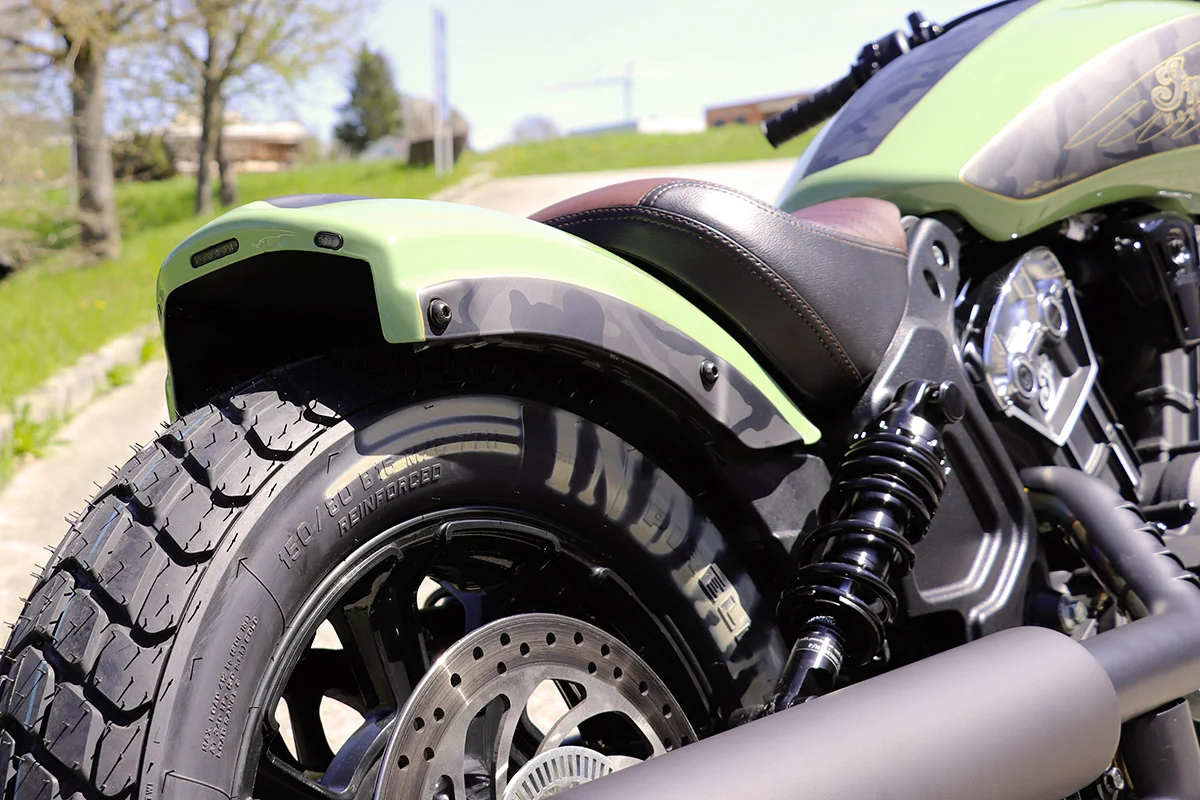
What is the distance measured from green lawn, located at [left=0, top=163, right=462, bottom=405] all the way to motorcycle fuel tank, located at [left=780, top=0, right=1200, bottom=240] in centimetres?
427

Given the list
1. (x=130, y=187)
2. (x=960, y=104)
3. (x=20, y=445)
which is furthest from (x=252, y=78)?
(x=960, y=104)

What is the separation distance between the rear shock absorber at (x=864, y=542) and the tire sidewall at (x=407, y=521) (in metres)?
0.11

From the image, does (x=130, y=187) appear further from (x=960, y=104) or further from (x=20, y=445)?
(x=960, y=104)

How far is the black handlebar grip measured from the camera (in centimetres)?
251

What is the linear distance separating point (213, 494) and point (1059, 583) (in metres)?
1.36

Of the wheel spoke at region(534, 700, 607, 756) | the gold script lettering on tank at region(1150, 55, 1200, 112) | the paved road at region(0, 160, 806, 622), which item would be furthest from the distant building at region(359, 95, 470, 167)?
the wheel spoke at region(534, 700, 607, 756)

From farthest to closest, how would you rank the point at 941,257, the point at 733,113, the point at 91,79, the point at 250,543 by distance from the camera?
the point at 733,113 < the point at 91,79 < the point at 941,257 < the point at 250,543

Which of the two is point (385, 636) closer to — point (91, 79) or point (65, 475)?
point (65, 475)

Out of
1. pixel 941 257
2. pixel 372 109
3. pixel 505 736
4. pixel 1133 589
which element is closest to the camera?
pixel 505 736

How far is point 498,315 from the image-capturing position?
115 cm

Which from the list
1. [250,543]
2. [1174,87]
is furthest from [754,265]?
[1174,87]

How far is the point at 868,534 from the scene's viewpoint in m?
1.35

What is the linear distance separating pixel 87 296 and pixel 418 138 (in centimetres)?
1051

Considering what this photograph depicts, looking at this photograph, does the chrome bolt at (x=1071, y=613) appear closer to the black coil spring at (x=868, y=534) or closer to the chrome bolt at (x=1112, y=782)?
the chrome bolt at (x=1112, y=782)
